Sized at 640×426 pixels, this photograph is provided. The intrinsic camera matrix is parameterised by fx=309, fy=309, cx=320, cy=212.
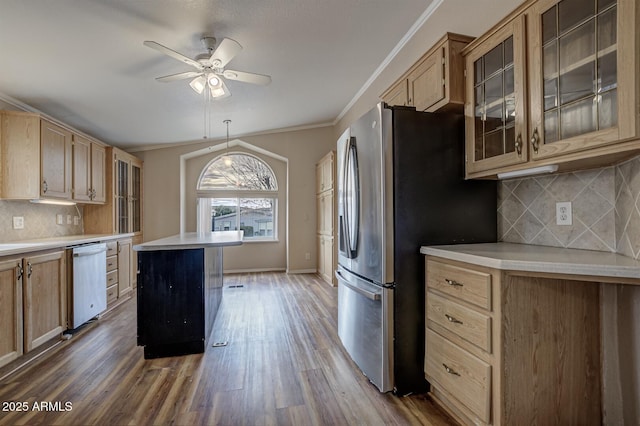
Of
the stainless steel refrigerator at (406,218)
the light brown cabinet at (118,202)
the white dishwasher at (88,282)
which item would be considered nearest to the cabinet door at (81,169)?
the light brown cabinet at (118,202)

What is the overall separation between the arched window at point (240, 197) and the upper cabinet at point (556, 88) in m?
4.93

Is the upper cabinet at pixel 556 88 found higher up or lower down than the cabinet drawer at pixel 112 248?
higher up

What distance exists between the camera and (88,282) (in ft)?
10.2

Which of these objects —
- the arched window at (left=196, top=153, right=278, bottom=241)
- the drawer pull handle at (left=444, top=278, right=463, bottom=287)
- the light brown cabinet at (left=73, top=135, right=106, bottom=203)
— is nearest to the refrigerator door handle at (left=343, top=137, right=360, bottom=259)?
the drawer pull handle at (left=444, top=278, right=463, bottom=287)

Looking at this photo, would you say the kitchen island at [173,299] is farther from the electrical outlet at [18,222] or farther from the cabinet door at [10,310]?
the electrical outlet at [18,222]

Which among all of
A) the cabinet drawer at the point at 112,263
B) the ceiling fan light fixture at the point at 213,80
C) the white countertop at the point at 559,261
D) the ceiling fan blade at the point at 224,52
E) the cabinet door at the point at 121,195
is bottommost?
the cabinet drawer at the point at 112,263

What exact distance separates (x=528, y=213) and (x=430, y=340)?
96cm

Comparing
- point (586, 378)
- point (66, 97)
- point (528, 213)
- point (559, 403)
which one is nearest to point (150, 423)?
point (559, 403)

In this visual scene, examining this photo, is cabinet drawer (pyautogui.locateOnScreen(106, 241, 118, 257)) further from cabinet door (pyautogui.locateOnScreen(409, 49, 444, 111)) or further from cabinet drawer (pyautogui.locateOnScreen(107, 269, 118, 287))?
cabinet door (pyautogui.locateOnScreen(409, 49, 444, 111))

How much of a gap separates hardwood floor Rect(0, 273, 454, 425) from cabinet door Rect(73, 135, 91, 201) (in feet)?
5.24

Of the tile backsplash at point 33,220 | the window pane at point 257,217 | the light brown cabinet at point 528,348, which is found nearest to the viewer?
the light brown cabinet at point 528,348

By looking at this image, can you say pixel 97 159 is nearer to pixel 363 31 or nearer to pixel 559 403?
pixel 363 31

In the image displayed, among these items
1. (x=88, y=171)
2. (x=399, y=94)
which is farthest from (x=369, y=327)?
(x=88, y=171)

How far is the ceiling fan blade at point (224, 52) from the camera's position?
2.24 meters
